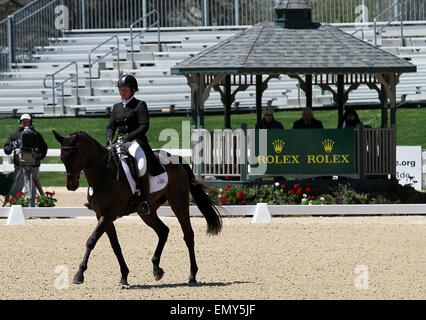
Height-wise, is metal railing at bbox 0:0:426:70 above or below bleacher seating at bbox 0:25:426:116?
above

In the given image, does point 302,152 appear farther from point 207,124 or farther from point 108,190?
point 207,124

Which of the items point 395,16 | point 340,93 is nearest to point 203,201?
point 340,93

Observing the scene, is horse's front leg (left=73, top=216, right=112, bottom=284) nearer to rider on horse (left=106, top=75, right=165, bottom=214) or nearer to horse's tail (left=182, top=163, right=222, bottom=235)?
rider on horse (left=106, top=75, right=165, bottom=214)

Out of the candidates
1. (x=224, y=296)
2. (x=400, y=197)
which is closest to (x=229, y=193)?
(x=400, y=197)

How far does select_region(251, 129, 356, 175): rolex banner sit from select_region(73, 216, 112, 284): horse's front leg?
939 centimetres

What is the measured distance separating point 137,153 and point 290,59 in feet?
30.3

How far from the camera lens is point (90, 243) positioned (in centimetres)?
1110

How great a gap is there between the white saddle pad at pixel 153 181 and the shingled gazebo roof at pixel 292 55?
26.9 ft

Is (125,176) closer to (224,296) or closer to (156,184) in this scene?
(156,184)

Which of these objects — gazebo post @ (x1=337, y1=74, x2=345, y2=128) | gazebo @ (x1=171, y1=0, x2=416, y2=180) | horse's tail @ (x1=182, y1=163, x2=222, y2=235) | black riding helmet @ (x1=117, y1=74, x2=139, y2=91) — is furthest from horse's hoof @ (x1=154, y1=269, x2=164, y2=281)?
gazebo post @ (x1=337, y1=74, x2=345, y2=128)

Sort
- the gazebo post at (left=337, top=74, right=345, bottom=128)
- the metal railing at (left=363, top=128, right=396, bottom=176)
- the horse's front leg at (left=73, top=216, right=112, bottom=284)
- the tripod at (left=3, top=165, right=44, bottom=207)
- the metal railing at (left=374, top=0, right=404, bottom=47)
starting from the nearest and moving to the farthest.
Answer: the horse's front leg at (left=73, top=216, right=112, bottom=284), the tripod at (left=3, top=165, right=44, bottom=207), the metal railing at (left=363, top=128, right=396, bottom=176), the gazebo post at (left=337, top=74, right=345, bottom=128), the metal railing at (left=374, top=0, right=404, bottom=47)

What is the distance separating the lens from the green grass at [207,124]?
2888 cm

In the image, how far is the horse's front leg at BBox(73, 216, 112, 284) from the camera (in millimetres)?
11055
